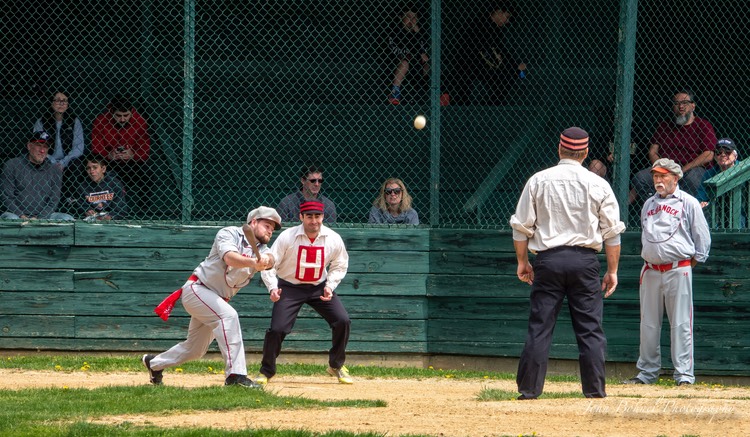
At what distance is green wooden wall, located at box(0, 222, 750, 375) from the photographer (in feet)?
36.7

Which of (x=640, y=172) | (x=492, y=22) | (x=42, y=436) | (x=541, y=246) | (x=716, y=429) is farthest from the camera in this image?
(x=492, y=22)

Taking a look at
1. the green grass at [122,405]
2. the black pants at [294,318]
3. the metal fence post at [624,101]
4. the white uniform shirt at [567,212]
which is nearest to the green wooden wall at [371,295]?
the metal fence post at [624,101]

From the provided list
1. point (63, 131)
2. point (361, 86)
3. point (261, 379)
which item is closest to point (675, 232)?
point (261, 379)

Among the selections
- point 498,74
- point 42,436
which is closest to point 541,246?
point 42,436

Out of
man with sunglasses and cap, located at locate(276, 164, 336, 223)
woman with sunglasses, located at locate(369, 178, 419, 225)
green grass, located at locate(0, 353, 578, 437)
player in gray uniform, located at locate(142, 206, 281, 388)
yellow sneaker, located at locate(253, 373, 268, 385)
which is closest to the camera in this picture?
green grass, located at locate(0, 353, 578, 437)

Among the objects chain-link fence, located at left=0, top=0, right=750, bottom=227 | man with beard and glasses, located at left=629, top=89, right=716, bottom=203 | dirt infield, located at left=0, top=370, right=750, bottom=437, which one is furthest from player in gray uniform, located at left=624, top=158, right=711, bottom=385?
chain-link fence, located at left=0, top=0, right=750, bottom=227

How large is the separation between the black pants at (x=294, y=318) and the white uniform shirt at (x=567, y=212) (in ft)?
7.55

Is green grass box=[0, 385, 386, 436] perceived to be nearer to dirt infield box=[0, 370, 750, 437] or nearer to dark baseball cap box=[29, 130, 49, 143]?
dirt infield box=[0, 370, 750, 437]

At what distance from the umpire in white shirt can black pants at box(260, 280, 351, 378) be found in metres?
2.27

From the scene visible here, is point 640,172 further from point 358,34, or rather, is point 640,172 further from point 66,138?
point 66,138

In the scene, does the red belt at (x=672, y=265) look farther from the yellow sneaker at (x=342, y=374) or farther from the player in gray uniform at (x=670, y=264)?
the yellow sneaker at (x=342, y=374)

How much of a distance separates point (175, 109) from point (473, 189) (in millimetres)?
3541

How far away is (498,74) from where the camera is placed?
41.3ft

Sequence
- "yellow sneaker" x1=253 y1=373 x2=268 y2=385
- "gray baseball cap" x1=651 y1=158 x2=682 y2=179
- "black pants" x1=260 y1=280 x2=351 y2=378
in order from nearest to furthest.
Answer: "yellow sneaker" x1=253 y1=373 x2=268 y2=385, "black pants" x1=260 y1=280 x2=351 y2=378, "gray baseball cap" x1=651 y1=158 x2=682 y2=179
